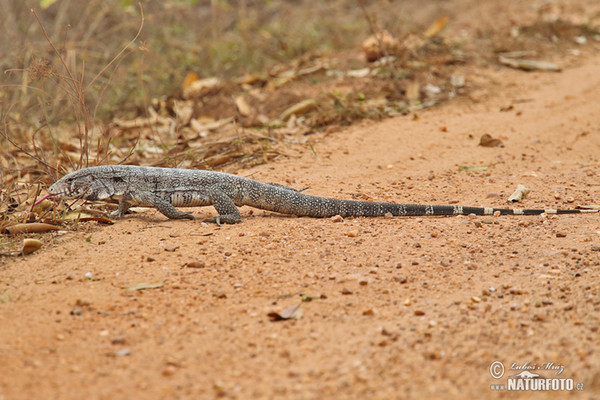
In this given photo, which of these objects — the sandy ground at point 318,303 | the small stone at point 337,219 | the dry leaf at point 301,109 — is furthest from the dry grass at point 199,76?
the small stone at point 337,219

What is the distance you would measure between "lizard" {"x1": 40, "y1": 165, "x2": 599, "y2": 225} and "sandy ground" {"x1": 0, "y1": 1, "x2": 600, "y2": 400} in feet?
0.51

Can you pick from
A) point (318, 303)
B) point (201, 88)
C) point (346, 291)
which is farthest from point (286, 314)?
point (201, 88)

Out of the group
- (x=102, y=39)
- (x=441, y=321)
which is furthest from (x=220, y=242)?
(x=102, y=39)

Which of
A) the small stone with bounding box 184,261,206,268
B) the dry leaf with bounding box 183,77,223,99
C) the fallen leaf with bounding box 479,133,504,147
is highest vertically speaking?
the dry leaf with bounding box 183,77,223,99

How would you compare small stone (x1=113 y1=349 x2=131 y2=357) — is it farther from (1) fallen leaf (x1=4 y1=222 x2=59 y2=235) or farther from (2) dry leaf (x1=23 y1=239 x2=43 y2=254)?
(1) fallen leaf (x1=4 y1=222 x2=59 y2=235)

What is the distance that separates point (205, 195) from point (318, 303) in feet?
7.54

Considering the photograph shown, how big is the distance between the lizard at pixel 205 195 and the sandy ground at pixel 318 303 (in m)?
0.15

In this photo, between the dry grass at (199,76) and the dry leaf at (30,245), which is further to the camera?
the dry grass at (199,76)

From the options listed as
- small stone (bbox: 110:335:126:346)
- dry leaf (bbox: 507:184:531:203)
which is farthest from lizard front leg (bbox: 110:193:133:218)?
dry leaf (bbox: 507:184:531:203)

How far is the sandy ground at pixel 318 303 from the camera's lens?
299cm

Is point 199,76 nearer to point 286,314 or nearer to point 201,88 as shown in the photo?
point 201,88

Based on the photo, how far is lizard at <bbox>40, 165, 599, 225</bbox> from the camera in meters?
5.56

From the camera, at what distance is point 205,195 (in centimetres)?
570

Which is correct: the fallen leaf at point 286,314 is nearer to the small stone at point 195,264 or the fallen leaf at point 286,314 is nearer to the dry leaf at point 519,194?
the small stone at point 195,264
